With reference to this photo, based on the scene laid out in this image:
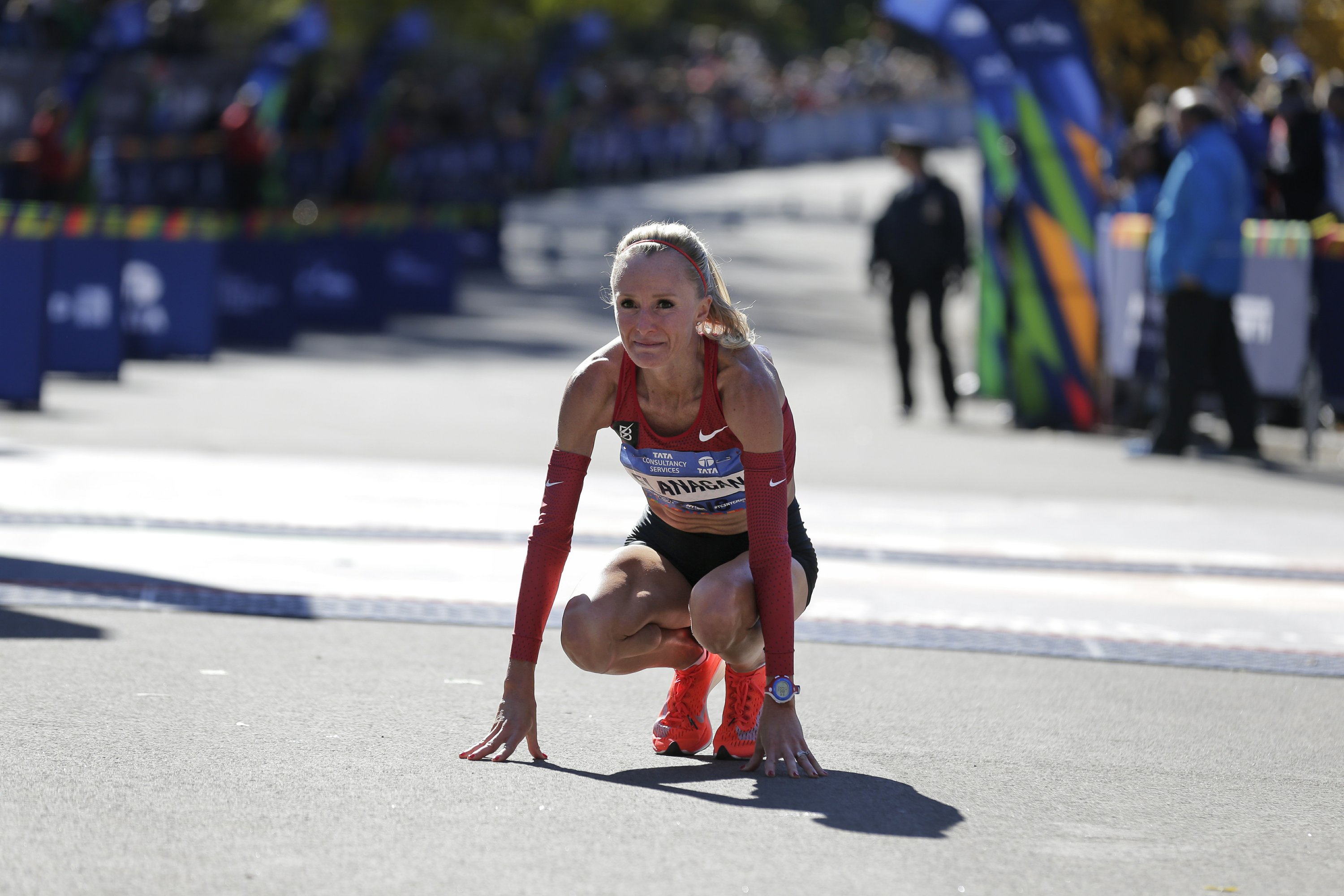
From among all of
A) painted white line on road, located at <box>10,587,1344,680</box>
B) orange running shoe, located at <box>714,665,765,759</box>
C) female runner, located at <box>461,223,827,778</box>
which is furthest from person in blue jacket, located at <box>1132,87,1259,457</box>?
orange running shoe, located at <box>714,665,765,759</box>

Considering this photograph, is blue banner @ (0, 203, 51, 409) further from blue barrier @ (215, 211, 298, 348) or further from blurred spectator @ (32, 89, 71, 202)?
blurred spectator @ (32, 89, 71, 202)

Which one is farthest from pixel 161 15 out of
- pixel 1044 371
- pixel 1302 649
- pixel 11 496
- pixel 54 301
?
pixel 1302 649

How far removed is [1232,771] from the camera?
5.30 meters

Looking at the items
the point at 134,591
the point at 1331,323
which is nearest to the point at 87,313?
the point at 134,591

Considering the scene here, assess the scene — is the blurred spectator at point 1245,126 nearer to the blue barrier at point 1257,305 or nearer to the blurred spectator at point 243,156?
the blue barrier at point 1257,305

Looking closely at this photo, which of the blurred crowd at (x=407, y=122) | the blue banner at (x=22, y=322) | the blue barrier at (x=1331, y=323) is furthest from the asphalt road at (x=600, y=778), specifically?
the blurred crowd at (x=407, y=122)

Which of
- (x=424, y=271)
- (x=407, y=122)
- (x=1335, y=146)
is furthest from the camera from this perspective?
(x=407, y=122)

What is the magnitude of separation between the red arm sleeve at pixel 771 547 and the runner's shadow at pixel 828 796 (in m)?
0.31

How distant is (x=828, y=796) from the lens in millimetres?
4781

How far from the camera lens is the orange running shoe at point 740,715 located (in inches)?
208

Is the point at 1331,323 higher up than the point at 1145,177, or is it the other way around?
the point at 1145,177

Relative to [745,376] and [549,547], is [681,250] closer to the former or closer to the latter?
[745,376]

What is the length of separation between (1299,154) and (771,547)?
959cm

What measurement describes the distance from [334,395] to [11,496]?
5931 millimetres
